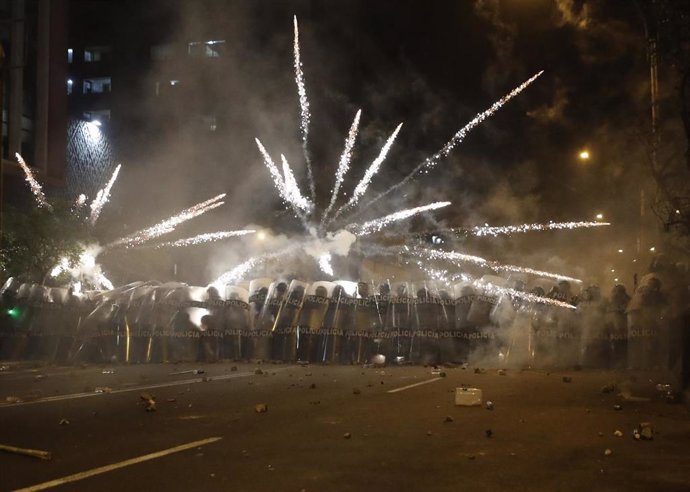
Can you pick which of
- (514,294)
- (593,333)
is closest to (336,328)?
(514,294)

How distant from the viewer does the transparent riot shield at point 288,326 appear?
697 inches

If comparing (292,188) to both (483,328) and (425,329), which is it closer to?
(425,329)

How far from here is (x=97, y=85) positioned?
207 ft

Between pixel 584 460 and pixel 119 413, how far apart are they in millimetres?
5658

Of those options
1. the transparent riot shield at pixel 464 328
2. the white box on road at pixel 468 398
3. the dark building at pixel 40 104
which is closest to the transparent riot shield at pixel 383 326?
the transparent riot shield at pixel 464 328

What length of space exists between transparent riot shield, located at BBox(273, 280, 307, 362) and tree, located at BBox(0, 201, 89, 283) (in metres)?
8.69

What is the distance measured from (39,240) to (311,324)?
Result: 11789 mm

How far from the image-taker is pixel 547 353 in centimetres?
1602

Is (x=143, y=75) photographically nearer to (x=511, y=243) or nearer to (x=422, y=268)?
(x=422, y=268)

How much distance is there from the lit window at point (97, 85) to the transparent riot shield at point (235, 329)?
164 feet

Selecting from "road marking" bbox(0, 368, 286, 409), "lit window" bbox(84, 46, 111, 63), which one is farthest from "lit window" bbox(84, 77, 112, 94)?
"road marking" bbox(0, 368, 286, 409)

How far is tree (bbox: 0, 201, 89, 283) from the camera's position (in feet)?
76.9

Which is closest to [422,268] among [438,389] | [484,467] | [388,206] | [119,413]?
[388,206]

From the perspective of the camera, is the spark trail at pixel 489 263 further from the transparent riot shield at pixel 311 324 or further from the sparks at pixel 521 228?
the transparent riot shield at pixel 311 324
